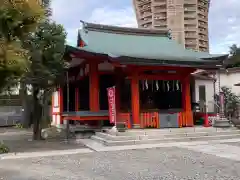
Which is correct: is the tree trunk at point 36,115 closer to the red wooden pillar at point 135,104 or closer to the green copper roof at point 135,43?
the green copper roof at point 135,43

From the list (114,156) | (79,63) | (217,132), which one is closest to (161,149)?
(114,156)

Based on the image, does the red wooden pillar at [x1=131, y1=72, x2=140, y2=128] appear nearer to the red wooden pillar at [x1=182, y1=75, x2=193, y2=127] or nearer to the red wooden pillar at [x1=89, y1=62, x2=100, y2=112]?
the red wooden pillar at [x1=89, y1=62, x2=100, y2=112]

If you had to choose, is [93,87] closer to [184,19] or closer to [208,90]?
[208,90]

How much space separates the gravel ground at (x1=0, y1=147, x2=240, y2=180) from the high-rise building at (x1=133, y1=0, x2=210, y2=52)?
67099 mm

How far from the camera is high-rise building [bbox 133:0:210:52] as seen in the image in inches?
2982

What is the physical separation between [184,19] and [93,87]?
6625cm

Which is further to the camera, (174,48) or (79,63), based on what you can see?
(174,48)

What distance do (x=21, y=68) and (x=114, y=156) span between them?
6169 mm

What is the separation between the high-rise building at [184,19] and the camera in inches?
2982

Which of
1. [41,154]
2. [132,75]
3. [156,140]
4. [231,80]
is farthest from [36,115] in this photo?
[231,80]

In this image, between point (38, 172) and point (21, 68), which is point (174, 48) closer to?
point (38, 172)

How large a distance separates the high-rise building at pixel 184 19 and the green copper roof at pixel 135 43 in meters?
57.0

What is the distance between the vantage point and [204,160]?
355 inches

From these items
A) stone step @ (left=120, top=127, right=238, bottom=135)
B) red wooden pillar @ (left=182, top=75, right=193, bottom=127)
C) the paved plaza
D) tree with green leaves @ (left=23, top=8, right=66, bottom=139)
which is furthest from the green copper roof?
the paved plaza
